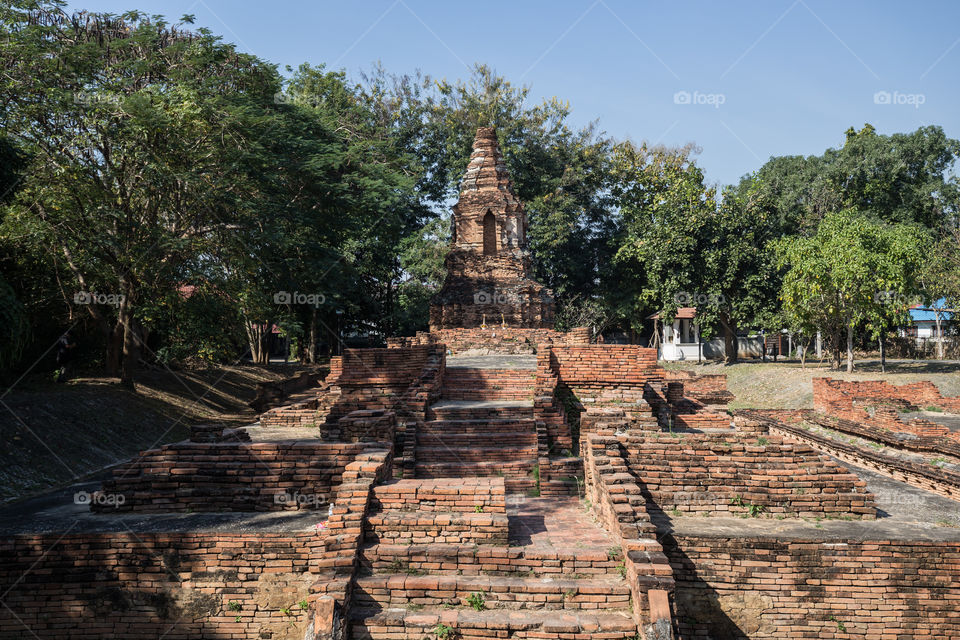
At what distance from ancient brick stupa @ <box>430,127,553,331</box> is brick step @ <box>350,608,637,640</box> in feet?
51.8

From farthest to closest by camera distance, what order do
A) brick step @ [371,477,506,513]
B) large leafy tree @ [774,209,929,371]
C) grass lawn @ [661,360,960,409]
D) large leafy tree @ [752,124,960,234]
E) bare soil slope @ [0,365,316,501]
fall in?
1. large leafy tree @ [752,124,960,234]
2. large leafy tree @ [774,209,929,371]
3. grass lawn @ [661,360,960,409]
4. bare soil slope @ [0,365,316,501]
5. brick step @ [371,477,506,513]

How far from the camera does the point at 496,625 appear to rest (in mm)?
5648

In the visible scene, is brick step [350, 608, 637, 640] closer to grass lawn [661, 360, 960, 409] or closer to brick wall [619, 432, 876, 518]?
brick wall [619, 432, 876, 518]

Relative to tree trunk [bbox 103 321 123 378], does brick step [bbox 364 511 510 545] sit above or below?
below

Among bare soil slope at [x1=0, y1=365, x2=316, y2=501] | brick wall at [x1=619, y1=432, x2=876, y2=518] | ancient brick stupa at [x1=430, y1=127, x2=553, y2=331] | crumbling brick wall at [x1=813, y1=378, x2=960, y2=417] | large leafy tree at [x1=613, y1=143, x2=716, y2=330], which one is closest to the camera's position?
brick wall at [x1=619, y1=432, x2=876, y2=518]

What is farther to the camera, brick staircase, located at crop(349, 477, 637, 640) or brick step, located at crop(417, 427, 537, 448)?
brick step, located at crop(417, 427, 537, 448)

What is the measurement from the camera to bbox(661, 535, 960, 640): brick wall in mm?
→ 6363

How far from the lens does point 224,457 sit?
7.85 metres

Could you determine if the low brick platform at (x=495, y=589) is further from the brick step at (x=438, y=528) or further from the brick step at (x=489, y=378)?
the brick step at (x=489, y=378)

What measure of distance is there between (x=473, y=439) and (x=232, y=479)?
12.1 ft

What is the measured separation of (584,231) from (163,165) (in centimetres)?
2385

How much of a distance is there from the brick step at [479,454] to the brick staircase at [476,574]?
2.26 meters

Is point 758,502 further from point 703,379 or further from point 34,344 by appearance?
point 34,344

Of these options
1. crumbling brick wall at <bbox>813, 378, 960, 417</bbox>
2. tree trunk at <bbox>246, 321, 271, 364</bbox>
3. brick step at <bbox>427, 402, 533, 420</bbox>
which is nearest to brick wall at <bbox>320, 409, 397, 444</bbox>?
brick step at <bbox>427, 402, 533, 420</bbox>
